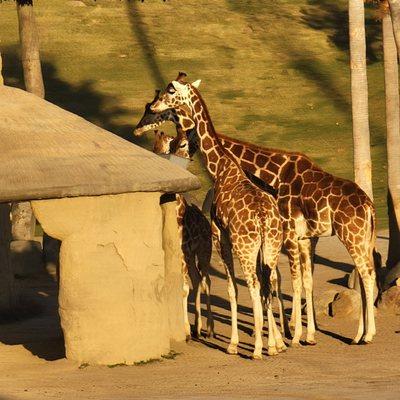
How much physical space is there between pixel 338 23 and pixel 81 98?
16.1 metres

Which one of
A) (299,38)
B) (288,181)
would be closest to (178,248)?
(288,181)

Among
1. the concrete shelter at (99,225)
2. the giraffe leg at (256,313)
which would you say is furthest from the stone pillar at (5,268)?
the giraffe leg at (256,313)

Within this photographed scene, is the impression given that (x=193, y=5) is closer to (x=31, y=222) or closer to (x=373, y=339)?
(x=31, y=222)

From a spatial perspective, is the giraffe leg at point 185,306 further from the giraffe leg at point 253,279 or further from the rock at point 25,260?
the rock at point 25,260

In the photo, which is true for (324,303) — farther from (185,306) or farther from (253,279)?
(253,279)

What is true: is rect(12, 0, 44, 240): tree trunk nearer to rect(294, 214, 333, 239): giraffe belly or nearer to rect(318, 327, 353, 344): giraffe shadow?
rect(318, 327, 353, 344): giraffe shadow

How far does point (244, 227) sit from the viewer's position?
17.6 meters

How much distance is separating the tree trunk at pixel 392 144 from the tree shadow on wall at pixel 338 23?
29284mm

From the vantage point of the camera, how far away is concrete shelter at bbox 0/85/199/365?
16375 mm

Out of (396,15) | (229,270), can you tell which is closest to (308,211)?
(229,270)

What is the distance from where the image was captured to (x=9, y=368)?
1692cm

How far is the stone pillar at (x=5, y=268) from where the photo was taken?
21.6 metres

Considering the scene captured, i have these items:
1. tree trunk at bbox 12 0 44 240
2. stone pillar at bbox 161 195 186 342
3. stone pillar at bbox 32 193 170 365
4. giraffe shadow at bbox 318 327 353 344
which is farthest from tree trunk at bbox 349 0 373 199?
tree trunk at bbox 12 0 44 240

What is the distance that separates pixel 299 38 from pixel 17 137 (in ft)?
147
